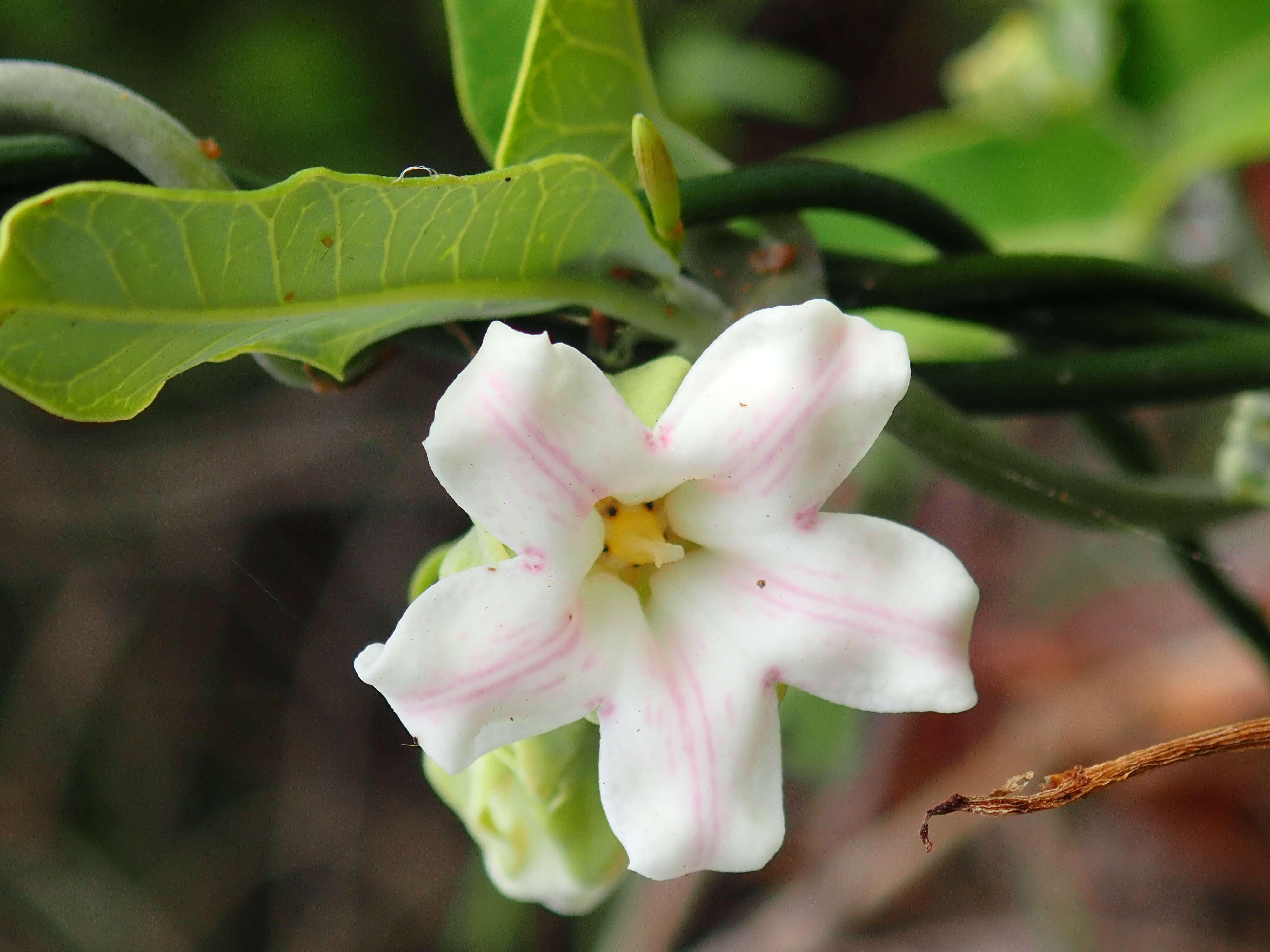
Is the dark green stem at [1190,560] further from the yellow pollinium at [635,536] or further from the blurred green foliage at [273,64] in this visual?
the blurred green foliage at [273,64]

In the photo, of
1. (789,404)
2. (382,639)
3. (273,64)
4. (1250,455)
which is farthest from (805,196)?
(382,639)

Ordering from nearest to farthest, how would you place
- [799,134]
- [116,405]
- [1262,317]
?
[116,405] < [1262,317] < [799,134]

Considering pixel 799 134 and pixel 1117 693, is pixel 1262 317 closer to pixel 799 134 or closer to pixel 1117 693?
pixel 1117 693

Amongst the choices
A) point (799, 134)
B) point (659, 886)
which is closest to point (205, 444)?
point (659, 886)

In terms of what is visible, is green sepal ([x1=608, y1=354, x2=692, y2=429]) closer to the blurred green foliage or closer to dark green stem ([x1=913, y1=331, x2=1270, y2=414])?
dark green stem ([x1=913, y1=331, x2=1270, y2=414])

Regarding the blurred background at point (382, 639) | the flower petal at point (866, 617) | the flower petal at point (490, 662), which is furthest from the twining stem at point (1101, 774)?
the blurred background at point (382, 639)

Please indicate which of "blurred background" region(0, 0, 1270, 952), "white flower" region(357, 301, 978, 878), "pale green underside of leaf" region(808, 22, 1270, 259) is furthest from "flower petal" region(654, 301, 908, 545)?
"blurred background" region(0, 0, 1270, 952)
